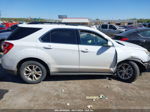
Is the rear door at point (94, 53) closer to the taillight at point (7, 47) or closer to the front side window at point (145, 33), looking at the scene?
the taillight at point (7, 47)

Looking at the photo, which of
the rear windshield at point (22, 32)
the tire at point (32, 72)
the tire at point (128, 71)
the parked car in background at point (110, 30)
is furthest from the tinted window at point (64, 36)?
the parked car in background at point (110, 30)

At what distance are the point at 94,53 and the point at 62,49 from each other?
3.00 ft

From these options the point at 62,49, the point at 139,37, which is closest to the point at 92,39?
the point at 62,49

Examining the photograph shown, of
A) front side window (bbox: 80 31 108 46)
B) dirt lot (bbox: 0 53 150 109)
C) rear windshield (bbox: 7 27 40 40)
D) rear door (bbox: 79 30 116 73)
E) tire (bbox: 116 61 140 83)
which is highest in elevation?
rear windshield (bbox: 7 27 40 40)

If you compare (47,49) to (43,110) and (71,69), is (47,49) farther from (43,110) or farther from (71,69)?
(43,110)

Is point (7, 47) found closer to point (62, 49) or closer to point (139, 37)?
point (62, 49)

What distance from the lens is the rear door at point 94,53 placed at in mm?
4480

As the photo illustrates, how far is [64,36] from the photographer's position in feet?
14.9

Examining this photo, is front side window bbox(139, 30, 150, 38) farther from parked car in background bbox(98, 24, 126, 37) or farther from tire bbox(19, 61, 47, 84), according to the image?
parked car in background bbox(98, 24, 126, 37)

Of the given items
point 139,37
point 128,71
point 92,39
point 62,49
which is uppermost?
point 92,39

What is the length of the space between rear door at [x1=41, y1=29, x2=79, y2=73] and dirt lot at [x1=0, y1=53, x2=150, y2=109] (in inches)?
21.0

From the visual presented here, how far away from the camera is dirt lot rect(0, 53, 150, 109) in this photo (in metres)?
3.50

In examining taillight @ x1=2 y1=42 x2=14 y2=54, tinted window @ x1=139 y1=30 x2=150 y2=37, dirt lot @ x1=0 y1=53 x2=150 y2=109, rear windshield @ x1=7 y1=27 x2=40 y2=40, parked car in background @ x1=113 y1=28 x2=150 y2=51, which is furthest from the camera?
tinted window @ x1=139 y1=30 x2=150 y2=37

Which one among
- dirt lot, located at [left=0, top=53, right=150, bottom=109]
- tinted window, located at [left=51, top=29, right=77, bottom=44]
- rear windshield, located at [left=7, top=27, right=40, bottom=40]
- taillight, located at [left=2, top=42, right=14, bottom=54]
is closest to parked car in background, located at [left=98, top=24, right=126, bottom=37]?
dirt lot, located at [left=0, top=53, right=150, bottom=109]
